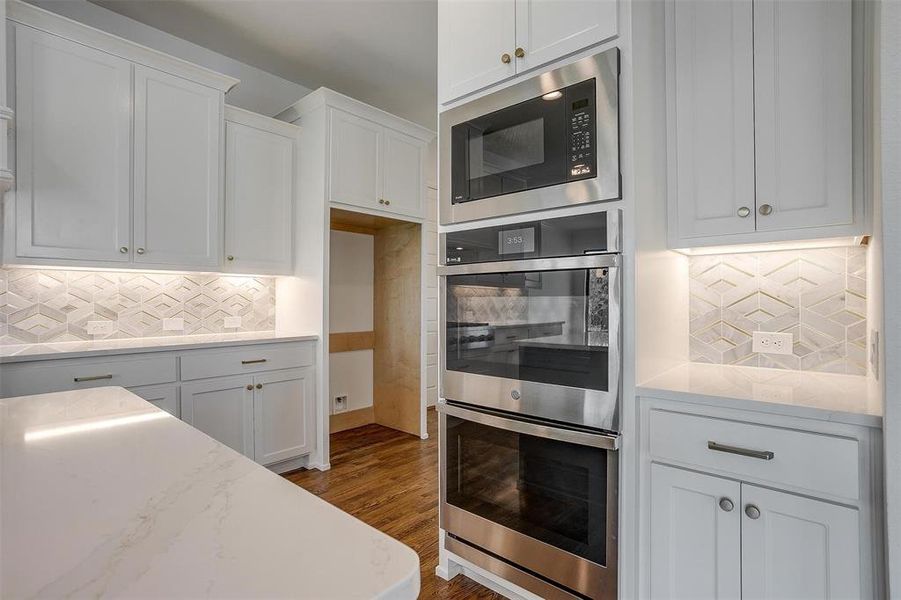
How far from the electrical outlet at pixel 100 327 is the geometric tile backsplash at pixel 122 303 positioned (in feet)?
0.06

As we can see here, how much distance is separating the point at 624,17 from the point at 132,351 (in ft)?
8.81

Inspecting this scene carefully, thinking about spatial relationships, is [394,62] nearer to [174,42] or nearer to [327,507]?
[174,42]

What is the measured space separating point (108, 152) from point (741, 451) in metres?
3.20

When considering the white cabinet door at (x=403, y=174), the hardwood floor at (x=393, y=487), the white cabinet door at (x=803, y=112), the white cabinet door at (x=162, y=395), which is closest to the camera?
the white cabinet door at (x=803, y=112)

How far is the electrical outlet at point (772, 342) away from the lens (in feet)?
5.94

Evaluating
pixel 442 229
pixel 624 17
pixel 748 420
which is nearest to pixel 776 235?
pixel 748 420

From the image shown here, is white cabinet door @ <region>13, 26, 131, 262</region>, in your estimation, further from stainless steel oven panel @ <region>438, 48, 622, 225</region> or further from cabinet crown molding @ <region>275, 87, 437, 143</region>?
stainless steel oven panel @ <region>438, 48, 622, 225</region>

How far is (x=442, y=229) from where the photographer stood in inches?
77.8

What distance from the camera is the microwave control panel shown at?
1.52 m

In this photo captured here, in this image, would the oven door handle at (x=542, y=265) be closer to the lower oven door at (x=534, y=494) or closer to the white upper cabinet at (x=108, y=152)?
the lower oven door at (x=534, y=494)

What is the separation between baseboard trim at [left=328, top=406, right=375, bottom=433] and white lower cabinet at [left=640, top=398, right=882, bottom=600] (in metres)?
3.15

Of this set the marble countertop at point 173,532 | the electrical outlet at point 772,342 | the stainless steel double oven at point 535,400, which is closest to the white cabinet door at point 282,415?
the stainless steel double oven at point 535,400

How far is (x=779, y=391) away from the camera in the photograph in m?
1.43

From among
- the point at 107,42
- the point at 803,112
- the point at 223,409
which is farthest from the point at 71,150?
the point at 803,112
